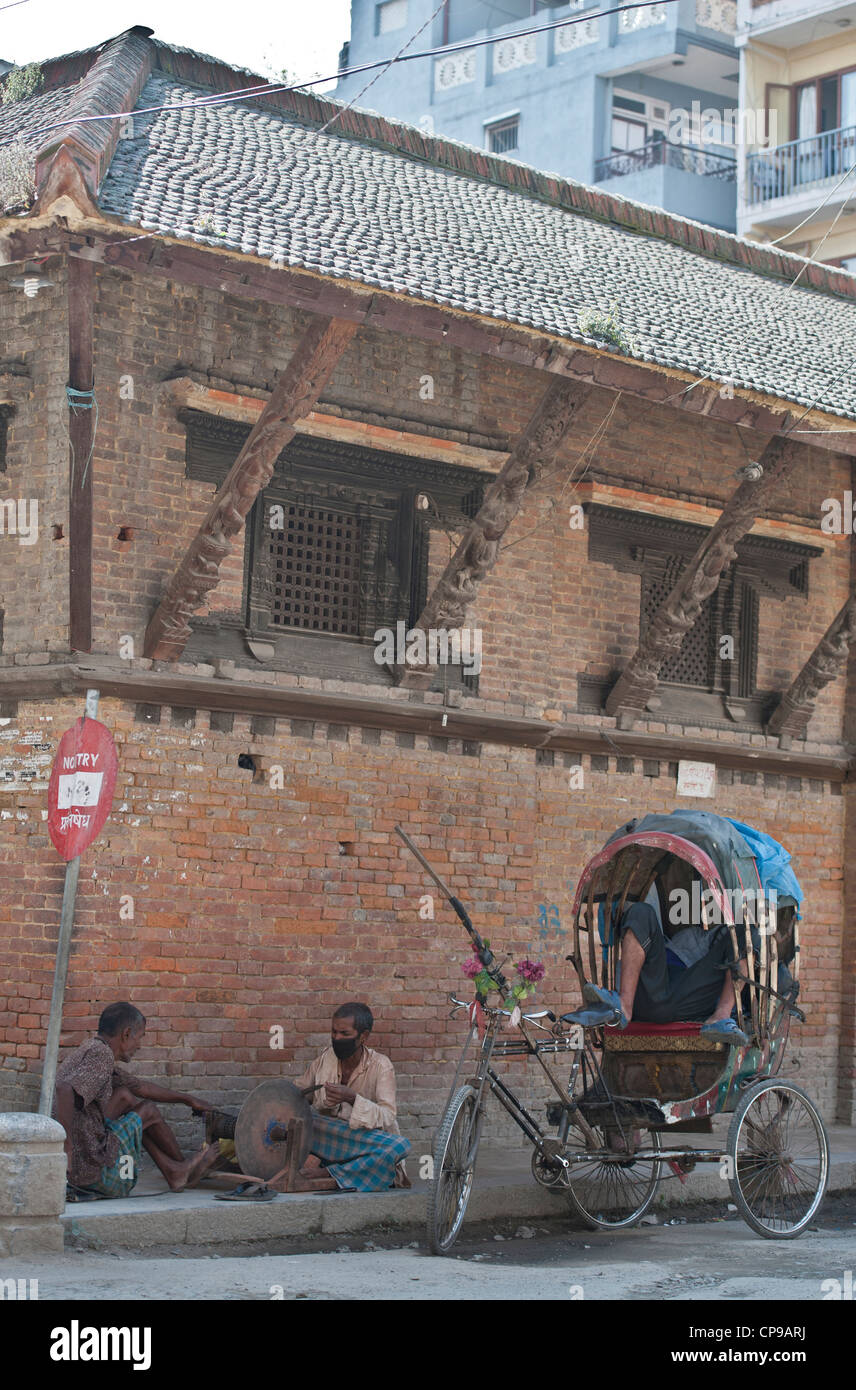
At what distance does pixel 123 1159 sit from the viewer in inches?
352

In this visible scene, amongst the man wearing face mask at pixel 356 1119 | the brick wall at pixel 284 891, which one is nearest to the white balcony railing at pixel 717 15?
the brick wall at pixel 284 891

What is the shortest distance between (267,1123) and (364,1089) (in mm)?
703

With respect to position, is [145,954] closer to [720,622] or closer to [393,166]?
[720,622]

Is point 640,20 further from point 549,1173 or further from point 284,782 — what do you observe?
point 549,1173

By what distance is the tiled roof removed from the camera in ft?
33.7

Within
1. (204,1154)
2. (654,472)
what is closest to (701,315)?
(654,472)

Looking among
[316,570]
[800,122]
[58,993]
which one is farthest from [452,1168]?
[800,122]

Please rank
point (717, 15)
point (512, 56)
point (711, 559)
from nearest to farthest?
point (711, 559), point (717, 15), point (512, 56)

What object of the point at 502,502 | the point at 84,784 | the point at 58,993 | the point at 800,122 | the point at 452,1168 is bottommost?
the point at 452,1168

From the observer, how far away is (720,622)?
14.5m

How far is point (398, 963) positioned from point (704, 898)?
9.28 ft

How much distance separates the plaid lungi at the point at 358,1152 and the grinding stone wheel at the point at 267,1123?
0.67ft

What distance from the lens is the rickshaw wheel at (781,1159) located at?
31.2ft

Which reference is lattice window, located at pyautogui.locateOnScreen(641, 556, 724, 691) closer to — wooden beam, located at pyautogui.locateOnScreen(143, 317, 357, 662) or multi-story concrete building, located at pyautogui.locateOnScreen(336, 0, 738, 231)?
wooden beam, located at pyautogui.locateOnScreen(143, 317, 357, 662)
